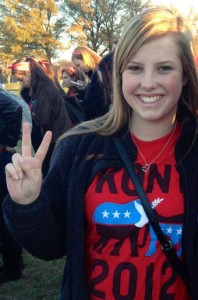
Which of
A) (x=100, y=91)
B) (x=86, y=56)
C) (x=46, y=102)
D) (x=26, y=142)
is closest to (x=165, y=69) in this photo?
(x=26, y=142)

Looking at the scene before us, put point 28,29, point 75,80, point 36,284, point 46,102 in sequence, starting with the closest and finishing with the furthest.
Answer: point 36,284, point 46,102, point 75,80, point 28,29

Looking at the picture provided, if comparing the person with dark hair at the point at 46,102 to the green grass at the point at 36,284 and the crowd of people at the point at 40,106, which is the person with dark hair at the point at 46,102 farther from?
the green grass at the point at 36,284

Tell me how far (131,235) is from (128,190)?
6.7 inches

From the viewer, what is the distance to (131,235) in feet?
5.03

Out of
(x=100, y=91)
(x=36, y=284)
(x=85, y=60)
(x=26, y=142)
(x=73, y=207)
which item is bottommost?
(x=36, y=284)

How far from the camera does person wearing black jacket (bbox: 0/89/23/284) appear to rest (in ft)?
11.0

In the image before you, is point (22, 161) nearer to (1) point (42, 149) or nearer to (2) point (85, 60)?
(1) point (42, 149)

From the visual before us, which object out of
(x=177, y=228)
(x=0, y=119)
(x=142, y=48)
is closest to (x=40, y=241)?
(x=177, y=228)

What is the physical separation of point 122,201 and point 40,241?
36cm

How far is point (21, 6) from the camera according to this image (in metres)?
29.7

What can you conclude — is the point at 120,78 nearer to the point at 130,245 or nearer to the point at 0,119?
the point at 130,245

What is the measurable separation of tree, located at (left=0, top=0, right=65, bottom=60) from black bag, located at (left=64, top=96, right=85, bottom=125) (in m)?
24.6

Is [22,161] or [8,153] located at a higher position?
[22,161]

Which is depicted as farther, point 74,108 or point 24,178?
point 74,108
